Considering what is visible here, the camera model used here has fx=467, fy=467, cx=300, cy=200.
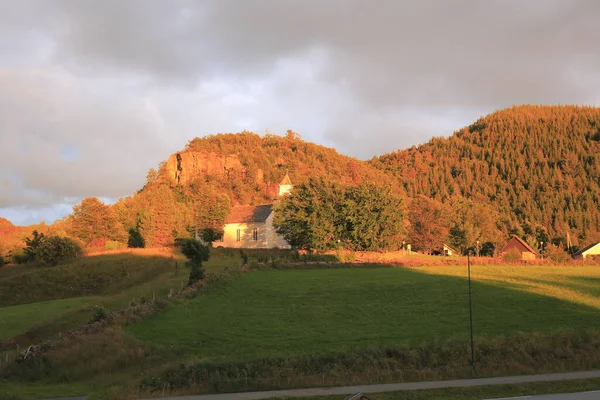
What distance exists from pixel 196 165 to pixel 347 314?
6004 inches

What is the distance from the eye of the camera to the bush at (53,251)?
5922cm

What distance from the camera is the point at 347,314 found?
29.3m

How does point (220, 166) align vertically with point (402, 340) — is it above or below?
above

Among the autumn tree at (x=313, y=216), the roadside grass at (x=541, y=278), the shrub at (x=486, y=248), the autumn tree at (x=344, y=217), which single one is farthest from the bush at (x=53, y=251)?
the shrub at (x=486, y=248)

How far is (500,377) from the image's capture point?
57.0 feet

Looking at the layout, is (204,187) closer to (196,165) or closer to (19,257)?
(19,257)

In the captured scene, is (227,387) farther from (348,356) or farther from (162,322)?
(162,322)

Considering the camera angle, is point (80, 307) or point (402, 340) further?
point (80, 307)

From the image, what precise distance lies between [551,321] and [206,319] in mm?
19849

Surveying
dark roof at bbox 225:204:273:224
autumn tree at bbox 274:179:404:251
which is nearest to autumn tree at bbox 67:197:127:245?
dark roof at bbox 225:204:273:224

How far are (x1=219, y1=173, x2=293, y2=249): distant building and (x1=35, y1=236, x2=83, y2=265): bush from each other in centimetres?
3251

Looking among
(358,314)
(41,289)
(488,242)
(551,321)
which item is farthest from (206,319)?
(488,242)

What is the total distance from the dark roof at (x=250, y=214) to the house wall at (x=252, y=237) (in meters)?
0.74

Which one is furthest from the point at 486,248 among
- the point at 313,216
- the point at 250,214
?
the point at 313,216
